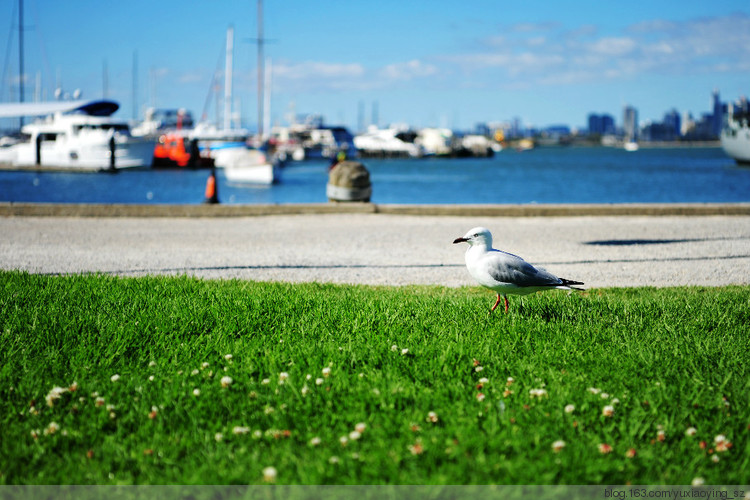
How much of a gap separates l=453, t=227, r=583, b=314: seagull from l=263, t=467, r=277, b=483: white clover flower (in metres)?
2.67

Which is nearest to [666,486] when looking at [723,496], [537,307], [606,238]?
[723,496]

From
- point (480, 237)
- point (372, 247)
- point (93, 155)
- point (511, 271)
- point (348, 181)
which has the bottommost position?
point (372, 247)

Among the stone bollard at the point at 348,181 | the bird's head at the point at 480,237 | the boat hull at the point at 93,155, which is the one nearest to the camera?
the bird's head at the point at 480,237

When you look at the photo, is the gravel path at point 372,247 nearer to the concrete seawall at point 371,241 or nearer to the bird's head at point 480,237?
the concrete seawall at point 371,241

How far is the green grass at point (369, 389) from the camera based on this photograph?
354 cm

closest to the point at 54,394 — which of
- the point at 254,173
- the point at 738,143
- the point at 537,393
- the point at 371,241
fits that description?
the point at 537,393

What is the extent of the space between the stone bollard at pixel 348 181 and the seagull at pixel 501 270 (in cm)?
1244

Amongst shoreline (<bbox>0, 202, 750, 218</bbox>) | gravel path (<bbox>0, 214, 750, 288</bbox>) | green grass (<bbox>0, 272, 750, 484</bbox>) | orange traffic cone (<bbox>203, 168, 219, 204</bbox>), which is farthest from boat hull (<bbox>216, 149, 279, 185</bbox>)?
green grass (<bbox>0, 272, 750, 484</bbox>)

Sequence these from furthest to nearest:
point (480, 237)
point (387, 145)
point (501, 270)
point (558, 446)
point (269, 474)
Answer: point (387, 145) → point (480, 237) → point (501, 270) → point (558, 446) → point (269, 474)

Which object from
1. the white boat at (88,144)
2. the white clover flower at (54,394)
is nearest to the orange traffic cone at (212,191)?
the white clover flower at (54,394)

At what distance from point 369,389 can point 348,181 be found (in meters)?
13.9

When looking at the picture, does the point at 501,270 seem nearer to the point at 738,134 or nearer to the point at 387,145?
the point at 738,134

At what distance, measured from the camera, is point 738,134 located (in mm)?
85438

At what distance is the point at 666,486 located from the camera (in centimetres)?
336
